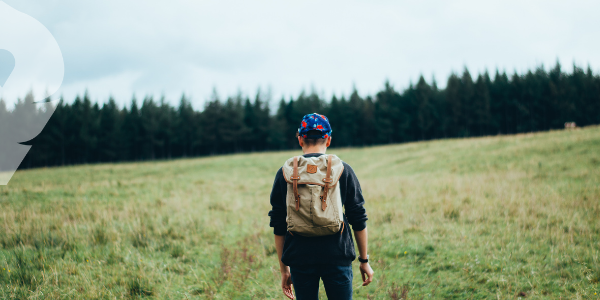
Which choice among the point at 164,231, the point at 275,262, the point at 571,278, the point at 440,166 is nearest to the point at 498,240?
the point at 571,278

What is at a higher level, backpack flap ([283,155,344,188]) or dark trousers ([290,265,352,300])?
backpack flap ([283,155,344,188])

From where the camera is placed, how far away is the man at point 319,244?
2.15 metres

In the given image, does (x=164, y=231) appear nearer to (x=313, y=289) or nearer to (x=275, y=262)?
(x=275, y=262)

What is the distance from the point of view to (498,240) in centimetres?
564

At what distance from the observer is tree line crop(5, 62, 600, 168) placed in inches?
2192

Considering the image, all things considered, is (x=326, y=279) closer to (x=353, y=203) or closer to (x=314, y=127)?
(x=353, y=203)

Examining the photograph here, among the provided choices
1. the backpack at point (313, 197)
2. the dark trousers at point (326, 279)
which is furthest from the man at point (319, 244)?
the backpack at point (313, 197)

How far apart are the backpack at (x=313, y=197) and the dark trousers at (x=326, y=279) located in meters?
0.32

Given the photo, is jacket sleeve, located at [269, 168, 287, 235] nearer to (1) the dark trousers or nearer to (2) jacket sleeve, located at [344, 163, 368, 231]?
(1) the dark trousers

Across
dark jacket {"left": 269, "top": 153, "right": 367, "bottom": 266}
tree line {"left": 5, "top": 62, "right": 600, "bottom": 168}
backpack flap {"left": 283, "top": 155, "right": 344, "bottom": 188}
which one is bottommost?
dark jacket {"left": 269, "top": 153, "right": 367, "bottom": 266}

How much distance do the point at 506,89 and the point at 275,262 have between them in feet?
235

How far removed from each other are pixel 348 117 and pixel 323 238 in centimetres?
6341

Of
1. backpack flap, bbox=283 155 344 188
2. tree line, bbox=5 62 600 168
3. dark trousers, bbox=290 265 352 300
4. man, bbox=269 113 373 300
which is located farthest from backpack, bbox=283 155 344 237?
tree line, bbox=5 62 600 168

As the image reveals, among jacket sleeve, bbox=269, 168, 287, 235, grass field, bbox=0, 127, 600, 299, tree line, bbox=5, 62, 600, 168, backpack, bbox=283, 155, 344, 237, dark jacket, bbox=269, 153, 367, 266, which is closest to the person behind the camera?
backpack, bbox=283, 155, 344, 237
